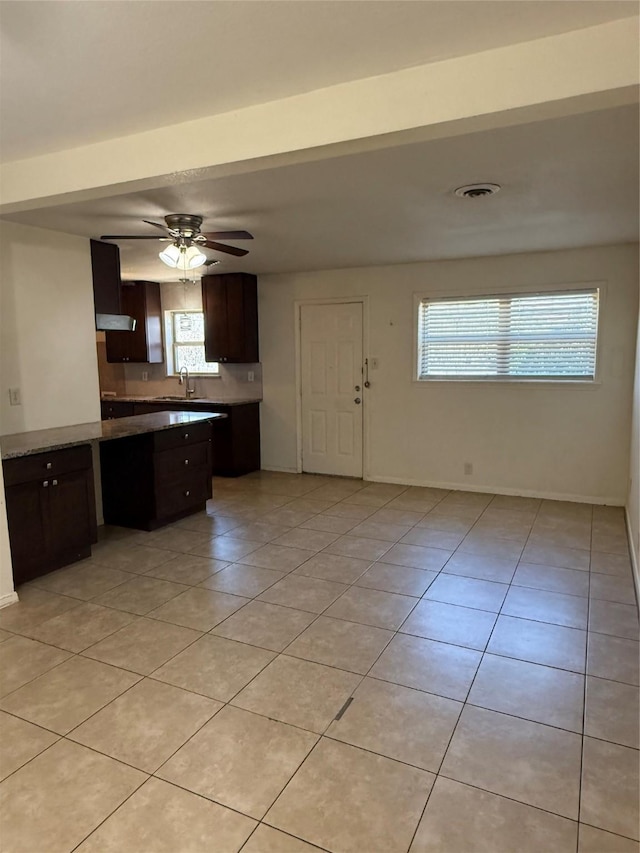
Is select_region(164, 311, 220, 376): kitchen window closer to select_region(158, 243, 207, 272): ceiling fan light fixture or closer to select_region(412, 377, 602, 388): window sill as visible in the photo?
select_region(412, 377, 602, 388): window sill

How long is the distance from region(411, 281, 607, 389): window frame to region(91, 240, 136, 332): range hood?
2778 millimetres

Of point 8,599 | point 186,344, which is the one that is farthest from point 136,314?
point 8,599

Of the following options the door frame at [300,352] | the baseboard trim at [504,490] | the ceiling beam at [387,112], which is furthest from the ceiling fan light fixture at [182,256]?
the baseboard trim at [504,490]

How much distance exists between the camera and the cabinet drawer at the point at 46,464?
10.4ft

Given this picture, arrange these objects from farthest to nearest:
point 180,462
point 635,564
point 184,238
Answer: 1. point 180,462
2. point 184,238
3. point 635,564

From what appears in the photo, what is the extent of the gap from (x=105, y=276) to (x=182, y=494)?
74.4 inches

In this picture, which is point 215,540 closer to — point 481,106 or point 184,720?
point 184,720

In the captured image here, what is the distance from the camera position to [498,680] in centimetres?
234

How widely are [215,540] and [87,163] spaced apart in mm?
2633

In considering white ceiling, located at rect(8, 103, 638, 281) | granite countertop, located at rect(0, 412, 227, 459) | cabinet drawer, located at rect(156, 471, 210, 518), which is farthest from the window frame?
cabinet drawer, located at rect(156, 471, 210, 518)

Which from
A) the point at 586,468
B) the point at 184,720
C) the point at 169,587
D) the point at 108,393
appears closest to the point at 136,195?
the point at 169,587

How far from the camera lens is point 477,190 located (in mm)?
2994

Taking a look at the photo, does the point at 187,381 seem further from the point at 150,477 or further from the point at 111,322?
the point at 150,477

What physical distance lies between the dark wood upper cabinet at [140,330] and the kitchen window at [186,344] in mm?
132
